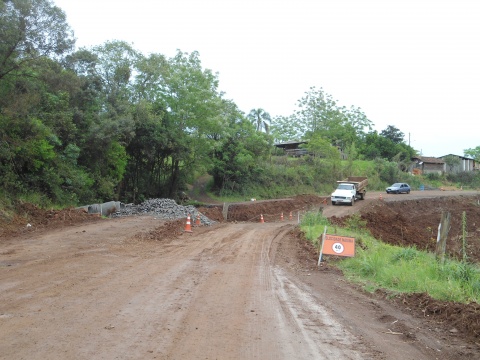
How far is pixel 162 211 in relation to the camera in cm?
2822

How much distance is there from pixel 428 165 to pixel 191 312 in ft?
317

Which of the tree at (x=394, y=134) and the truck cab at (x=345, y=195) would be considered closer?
the truck cab at (x=345, y=195)

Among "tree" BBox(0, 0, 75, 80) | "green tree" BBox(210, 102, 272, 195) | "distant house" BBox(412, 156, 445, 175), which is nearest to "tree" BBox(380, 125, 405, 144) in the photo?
"distant house" BBox(412, 156, 445, 175)

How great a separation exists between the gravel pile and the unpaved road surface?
522 inches

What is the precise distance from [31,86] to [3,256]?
1314cm

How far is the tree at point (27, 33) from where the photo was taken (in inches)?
786

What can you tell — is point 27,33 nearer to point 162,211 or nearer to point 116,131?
point 116,131

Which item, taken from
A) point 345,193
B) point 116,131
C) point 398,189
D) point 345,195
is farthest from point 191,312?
point 398,189

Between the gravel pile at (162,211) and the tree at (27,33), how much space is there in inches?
418

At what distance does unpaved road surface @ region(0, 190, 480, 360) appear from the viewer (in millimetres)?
5574

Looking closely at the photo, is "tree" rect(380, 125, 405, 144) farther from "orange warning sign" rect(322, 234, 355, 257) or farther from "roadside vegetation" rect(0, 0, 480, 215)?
"orange warning sign" rect(322, 234, 355, 257)

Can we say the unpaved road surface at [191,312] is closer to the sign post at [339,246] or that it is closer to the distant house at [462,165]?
the sign post at [339,246]

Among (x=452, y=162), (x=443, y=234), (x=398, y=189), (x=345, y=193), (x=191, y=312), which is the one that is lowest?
(x=191, y=312)

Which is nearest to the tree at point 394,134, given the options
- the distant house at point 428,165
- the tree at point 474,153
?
the tree at point 474,153
